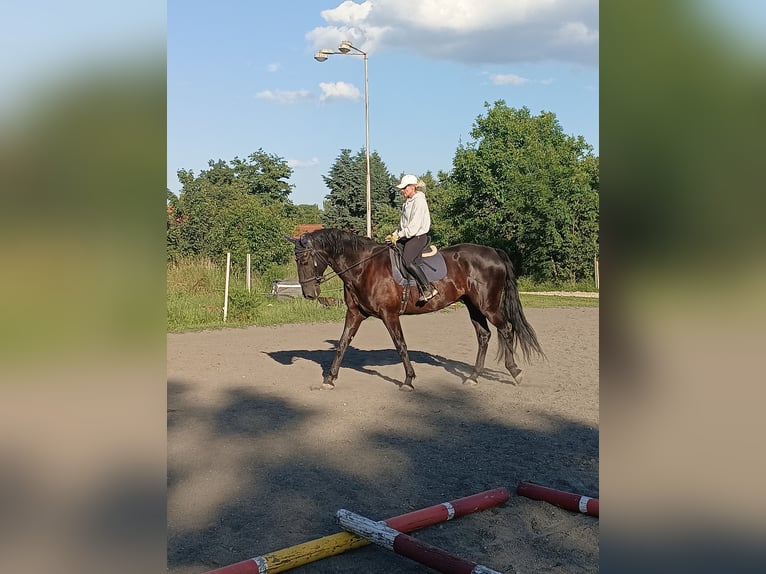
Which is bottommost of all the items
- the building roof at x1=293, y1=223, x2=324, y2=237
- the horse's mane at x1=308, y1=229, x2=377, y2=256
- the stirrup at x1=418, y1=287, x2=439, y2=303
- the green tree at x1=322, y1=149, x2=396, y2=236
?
the stirrup at x1=418, y1=287, x2=439, y2=303

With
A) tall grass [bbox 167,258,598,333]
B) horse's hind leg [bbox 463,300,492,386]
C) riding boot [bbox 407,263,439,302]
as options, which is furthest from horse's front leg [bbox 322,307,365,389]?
tall grass [bbox 167,258,598,333]

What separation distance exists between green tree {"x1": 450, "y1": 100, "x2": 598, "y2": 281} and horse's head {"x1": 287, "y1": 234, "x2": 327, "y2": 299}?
21.5 meters

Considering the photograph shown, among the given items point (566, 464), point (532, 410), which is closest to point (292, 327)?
point (532, 410)

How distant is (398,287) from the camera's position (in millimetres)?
8258

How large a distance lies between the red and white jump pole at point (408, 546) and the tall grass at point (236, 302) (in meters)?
7.39

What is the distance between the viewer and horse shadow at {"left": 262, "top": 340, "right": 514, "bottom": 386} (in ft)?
30.0

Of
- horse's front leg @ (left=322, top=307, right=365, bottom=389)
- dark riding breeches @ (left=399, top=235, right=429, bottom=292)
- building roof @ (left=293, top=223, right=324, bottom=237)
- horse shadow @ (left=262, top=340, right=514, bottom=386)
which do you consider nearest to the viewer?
dark riding breeches @ (left=399, top=235, right=429, bottom=292)

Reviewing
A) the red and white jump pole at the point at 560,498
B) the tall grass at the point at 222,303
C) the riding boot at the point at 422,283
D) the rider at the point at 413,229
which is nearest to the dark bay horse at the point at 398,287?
the riding boot at the point at 422,283

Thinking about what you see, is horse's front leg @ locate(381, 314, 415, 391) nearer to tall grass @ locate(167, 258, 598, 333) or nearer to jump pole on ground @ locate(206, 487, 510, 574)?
tall grass @ locate(167, 258, 598, 333)

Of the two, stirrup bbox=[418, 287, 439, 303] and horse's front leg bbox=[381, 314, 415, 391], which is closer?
horse's front leg bbox=[381, 314, 415, 391]

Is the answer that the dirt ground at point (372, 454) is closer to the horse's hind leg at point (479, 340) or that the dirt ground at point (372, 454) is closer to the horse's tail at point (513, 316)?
the horse's hind leg at point (479, 340)
